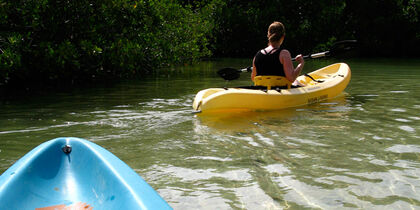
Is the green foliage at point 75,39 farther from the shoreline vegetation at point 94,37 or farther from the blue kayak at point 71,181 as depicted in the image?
the blue kayak at point 71,181

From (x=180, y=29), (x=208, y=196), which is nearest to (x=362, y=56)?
(x=180, y=29)

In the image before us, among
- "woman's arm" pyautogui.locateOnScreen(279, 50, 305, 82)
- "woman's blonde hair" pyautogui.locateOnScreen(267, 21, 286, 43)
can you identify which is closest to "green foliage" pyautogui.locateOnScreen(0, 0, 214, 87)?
"woman's blonde hair" pyautogui.locateOnScreen(267, 21, 286, 43)

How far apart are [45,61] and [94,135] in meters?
4.20

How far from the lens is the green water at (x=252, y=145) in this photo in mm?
3195

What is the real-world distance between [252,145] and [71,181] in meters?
2.26

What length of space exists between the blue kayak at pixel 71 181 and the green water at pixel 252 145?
668 millimetres

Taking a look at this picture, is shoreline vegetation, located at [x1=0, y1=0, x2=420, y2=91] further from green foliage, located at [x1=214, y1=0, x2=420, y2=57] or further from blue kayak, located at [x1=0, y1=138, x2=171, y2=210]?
blue kayak, located at [x1=0, y1=138, x2=171, y2=210]

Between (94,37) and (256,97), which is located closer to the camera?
(256,97)

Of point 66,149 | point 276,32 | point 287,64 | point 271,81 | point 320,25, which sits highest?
point 320,25

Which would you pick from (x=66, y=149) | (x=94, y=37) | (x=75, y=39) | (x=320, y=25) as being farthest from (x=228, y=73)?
(x=320, y=25)

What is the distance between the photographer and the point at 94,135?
5.12 meters

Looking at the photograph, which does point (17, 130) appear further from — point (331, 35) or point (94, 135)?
point (331, 35)

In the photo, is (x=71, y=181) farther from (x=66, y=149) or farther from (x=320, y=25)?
(x=320, y=25)

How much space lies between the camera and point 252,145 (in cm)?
459
